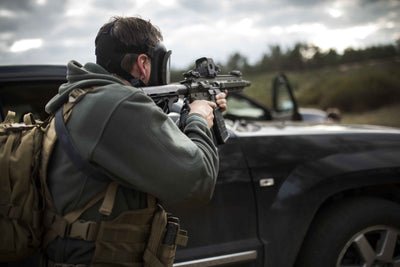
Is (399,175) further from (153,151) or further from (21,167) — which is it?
(21,167)

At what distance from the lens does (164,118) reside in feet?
4.02

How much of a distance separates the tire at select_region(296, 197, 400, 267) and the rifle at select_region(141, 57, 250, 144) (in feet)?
3.08

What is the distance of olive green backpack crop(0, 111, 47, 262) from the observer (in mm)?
1202

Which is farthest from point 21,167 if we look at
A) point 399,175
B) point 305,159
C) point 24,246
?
point 399,175

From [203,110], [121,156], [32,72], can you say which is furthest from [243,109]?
[121,156]

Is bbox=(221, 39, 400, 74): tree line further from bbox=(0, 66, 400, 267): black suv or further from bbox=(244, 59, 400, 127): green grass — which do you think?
bbox=(0, 66, 400, 267): black suv

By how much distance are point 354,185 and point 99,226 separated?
1.66 m

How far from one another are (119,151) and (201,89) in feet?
2.73

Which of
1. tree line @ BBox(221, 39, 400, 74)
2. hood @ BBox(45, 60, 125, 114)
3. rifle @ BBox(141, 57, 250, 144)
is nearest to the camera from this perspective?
hood @ BBox(45, 60, 125, 114)

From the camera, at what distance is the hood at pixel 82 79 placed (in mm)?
1240

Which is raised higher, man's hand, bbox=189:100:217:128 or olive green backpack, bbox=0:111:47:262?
man's hand, bbox=189:100:217:128

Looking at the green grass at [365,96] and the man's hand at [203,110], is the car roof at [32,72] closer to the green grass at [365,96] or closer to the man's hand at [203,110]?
the man's hand at [203,110]

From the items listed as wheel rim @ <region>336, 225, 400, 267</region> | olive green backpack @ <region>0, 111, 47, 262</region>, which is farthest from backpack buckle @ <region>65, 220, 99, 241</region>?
wheel rim @ <region>336, 225, 400, 267</region>

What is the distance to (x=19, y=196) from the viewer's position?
121 cm
